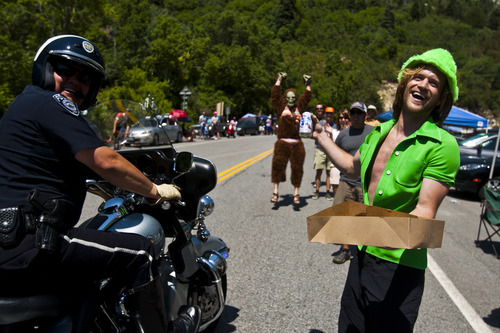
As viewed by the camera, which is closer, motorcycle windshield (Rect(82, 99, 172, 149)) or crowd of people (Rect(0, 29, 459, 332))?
crowd of people (Rect(0, 29, 459, 332))

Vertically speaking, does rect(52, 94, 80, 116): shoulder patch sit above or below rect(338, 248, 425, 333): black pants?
above

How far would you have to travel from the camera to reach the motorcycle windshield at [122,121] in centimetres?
336

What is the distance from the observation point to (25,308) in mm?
2027

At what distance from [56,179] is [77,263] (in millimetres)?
413

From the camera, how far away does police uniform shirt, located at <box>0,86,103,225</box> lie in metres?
2.06

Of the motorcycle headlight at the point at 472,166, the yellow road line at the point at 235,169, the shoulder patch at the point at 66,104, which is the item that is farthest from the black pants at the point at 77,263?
the motorcycle headlight at the point at 472,166

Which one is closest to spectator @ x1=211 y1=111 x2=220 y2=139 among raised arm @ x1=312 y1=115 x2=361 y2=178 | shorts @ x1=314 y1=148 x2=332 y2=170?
shorts @ x1=314 y1=148 x2=332 y2=170

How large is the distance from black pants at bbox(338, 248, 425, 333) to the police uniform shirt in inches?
62.3

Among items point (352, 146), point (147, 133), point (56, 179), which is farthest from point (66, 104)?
point (352, 146)

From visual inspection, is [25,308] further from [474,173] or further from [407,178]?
[474,173]

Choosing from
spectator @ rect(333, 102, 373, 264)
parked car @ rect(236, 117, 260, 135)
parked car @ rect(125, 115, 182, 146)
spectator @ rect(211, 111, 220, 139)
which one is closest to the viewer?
parked car @ rect(125, 115, 182, 146)

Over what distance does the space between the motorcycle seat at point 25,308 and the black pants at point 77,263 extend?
4 cm

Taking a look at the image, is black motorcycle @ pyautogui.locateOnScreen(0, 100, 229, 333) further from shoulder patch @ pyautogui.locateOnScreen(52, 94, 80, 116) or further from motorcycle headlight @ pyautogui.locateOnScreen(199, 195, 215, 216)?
shoulder patch @ pyautogui.locateOnScreen(52, 94, 80, 116)

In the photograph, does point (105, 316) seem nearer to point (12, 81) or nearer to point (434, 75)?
point (434, 75)
